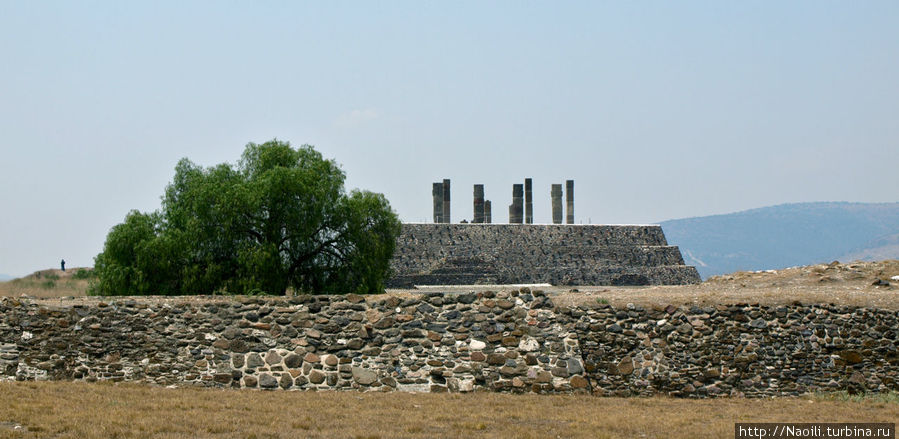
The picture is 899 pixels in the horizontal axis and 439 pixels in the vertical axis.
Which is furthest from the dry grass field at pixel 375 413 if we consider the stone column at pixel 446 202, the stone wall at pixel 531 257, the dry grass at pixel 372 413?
the stone column at pixel 446 202

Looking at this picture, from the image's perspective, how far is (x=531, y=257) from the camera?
57.2 m

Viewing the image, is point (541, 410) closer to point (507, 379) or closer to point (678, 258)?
point (507, 379)

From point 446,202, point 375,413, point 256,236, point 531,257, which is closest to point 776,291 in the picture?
point 375,413

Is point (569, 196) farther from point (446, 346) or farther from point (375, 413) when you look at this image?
point (375, 413)

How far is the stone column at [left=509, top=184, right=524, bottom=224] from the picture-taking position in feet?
205

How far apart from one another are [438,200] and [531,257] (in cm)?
836

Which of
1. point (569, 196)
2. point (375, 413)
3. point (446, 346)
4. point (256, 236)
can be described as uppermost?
point (569, 196)

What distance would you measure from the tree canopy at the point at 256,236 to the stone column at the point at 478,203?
30.9 metres

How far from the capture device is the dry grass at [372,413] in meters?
10.8

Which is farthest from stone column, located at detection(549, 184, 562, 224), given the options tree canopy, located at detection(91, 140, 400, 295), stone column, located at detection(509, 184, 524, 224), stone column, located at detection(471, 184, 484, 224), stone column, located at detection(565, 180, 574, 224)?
tree canopy, located at detection(91, 140, 400, 295)

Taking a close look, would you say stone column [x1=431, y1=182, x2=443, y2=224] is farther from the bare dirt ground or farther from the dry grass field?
Result: the dry grass field

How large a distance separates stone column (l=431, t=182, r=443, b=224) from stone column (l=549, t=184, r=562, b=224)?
7.79 meters

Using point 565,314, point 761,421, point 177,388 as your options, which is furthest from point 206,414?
point 761,421

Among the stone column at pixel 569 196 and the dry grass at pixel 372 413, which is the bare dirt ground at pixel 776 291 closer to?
the dry grass at pixel 372 413
